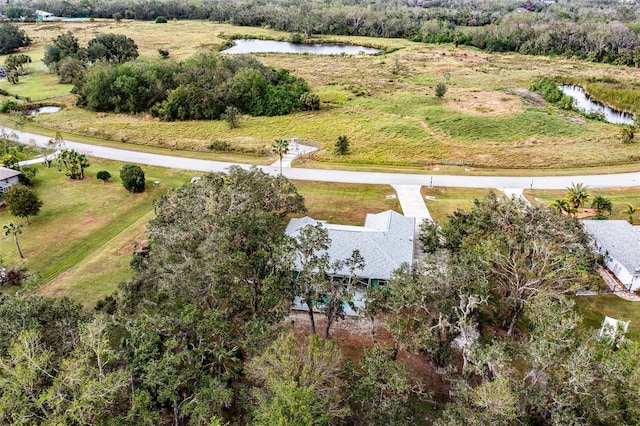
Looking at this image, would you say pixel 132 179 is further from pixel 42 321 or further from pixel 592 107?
pixel 592 107

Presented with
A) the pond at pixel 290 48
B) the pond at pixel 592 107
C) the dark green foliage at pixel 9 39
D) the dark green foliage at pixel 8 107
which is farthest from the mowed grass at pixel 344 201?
the dark green foliage at pixel 9 39

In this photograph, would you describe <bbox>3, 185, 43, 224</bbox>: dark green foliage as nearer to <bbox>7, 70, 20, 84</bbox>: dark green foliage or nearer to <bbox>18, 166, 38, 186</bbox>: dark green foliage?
<bbox>18, 166, 38, 186</bbox>: dark green foliage

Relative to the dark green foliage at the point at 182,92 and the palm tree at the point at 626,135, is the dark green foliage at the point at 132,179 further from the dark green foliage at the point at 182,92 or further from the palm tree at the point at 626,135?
the palm tree at the point at 626,135

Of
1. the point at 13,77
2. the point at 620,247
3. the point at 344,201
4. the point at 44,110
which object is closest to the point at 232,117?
the point at 344,201

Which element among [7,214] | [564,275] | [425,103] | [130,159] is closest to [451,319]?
[564,275]

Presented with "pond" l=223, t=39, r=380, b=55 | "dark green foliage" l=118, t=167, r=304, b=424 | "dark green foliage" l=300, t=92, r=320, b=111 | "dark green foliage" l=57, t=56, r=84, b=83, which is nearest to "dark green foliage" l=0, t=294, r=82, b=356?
"dark green foliage" l=118, t=167, r=304, b=424
